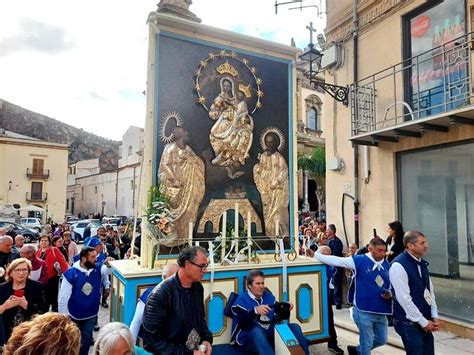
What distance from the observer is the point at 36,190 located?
119 ft

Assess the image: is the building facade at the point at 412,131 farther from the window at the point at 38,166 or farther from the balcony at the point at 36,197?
the balcony at the point at 36,197

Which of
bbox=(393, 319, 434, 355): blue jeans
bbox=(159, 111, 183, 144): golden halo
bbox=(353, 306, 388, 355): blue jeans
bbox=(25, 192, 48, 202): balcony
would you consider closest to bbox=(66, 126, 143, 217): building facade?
bbox=(25, 192, 48, 202): balcony

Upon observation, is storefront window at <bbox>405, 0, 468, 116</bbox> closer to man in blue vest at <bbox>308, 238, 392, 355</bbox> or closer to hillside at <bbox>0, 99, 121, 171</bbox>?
man in blue vest at <bbox>308, 238, 392, 355</bbox>

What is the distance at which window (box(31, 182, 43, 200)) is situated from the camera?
119 ft

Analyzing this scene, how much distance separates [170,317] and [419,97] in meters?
6.57

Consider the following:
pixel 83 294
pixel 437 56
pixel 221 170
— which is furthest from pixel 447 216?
pixel 83 294

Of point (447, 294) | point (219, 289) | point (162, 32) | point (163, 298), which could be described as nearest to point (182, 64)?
point (162, 32)

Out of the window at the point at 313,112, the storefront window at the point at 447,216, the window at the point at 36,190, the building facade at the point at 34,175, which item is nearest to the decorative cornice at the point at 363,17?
the storefront window at the point at 447,216

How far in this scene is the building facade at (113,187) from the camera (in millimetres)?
36688

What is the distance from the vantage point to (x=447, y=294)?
654 centimetres

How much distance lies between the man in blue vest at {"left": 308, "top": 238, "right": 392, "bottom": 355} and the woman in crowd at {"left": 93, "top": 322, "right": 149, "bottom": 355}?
10.5 ft

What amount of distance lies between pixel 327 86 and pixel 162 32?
14.2 feet

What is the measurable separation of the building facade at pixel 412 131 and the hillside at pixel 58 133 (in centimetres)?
6346

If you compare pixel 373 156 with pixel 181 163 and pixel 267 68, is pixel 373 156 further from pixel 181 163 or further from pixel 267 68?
pixel 181 163
